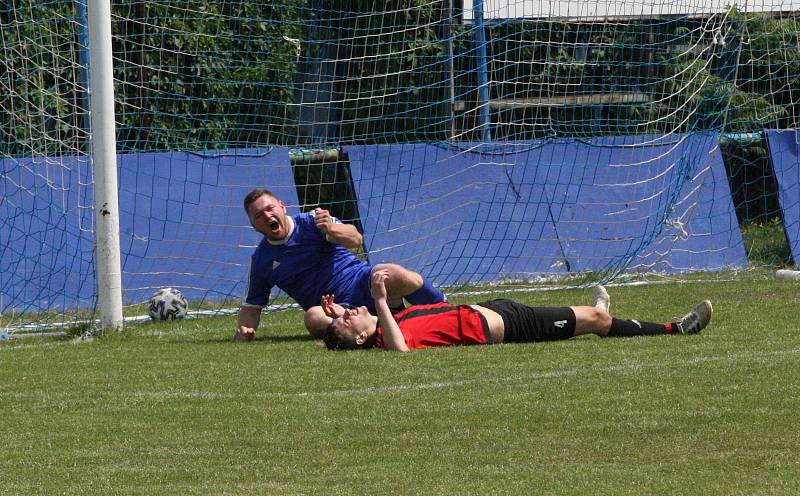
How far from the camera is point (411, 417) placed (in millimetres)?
6609

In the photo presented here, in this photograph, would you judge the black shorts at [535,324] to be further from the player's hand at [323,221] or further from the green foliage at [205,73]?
the green foliage at [205,73]

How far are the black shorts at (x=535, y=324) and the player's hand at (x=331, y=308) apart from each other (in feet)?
3.50

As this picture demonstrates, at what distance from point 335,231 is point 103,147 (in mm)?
1943

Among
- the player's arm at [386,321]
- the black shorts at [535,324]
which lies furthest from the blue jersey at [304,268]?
the black shorts at [535,324]

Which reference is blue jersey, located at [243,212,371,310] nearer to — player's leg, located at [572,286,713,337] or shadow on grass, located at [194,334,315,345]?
shadow on grass, located at [194,334,315,345]

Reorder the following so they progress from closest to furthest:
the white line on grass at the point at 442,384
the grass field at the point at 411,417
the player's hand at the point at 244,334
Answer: the grass field at the point at 411,417 → the white line on grass at the point at 442,384 → the player's hand at the point at 244,334

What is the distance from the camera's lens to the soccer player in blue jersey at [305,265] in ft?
32.2

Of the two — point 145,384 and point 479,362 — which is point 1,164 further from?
point 479,362

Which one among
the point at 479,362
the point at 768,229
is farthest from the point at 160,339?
the point at 768,229

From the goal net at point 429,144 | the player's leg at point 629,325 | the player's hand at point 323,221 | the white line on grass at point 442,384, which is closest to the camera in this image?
the white line on grass at point 442,384

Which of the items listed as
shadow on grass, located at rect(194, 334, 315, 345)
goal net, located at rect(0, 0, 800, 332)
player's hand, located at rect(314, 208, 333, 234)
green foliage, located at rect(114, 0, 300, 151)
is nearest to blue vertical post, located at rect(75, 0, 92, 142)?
goal net, located at rect(0, 0, 800, 332)

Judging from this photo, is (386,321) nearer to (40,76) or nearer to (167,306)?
(167,306)

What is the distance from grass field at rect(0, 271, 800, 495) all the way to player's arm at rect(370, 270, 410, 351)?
21 centimetres

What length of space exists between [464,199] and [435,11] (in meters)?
2.01
